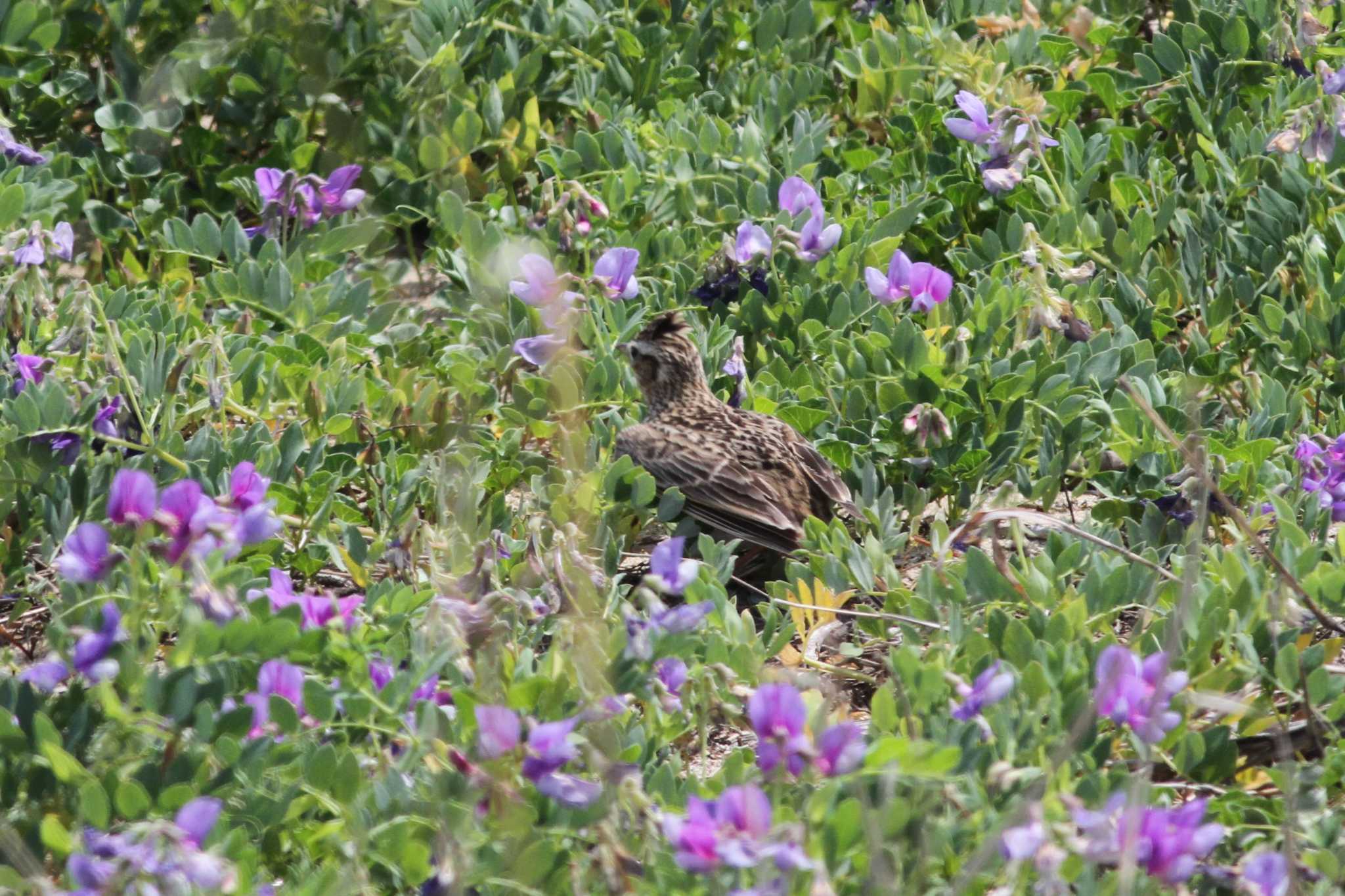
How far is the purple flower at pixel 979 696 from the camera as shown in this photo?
3.07 metres

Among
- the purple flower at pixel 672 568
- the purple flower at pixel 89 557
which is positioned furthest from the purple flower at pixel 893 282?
the purple flower at pixel 89 557

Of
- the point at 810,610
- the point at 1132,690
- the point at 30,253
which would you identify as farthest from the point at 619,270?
the point at 1132,690

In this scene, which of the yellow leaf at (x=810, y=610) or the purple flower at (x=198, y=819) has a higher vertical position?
the purple flower at (x=198, y=819)

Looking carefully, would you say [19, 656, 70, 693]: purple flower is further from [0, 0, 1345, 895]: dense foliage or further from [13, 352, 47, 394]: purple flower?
[13, 352, 47, 394]: purple flower

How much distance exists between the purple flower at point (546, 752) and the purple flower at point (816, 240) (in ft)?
9.07

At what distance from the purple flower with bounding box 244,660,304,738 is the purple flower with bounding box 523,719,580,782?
0.50m

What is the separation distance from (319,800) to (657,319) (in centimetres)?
244

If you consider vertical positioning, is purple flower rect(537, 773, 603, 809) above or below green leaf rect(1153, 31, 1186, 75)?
above

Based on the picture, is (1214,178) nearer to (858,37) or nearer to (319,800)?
(858,37)

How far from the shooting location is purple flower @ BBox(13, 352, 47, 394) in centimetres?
445

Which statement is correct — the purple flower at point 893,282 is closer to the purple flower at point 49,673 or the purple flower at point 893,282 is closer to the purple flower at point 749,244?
the purple flower at point 749,244

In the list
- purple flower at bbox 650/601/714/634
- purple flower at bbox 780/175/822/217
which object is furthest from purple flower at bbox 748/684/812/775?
purple flower at bbox 780/175/822/217

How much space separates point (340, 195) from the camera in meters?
5.92

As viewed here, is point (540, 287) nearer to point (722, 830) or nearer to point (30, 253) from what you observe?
point (30, 253)
